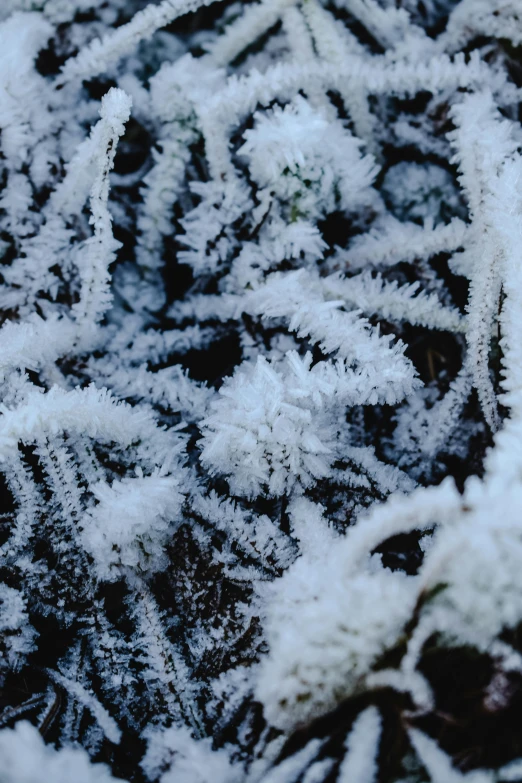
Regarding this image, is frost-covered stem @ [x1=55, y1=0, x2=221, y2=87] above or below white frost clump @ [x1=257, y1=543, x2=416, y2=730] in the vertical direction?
above

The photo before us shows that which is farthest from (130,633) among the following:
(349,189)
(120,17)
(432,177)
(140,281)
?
(120,17)

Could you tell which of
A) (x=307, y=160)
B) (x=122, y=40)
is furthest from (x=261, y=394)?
(x=122, y=40)

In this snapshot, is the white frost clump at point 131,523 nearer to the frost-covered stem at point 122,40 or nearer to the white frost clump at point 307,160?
the white frost clump at point 307,160

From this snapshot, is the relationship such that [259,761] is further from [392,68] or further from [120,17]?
[120,17]

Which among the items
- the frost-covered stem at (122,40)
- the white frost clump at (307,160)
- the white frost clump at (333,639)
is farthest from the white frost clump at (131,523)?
the frost-covered stem at (122,40)

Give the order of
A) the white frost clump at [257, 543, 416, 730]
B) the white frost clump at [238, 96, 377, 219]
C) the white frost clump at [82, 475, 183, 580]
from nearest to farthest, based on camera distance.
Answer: the white frost clump at [257, 543, 416, 730] → the white frost clump at [82, 475, 183, 580] → the white frost clump at [238, 96, 377, 219]

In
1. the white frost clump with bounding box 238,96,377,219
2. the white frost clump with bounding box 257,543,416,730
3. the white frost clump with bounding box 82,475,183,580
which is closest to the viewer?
the white frost clump with bounding box 257,543,416,730

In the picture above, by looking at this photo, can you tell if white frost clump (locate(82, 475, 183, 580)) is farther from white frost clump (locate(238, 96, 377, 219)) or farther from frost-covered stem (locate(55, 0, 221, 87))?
frost-covered stem (locate(55, 0, 221, 87))

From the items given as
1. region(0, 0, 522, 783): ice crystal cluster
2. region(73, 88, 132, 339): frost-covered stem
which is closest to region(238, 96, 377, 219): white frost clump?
region(0, 0, 522, 783): ice crystal cluster
